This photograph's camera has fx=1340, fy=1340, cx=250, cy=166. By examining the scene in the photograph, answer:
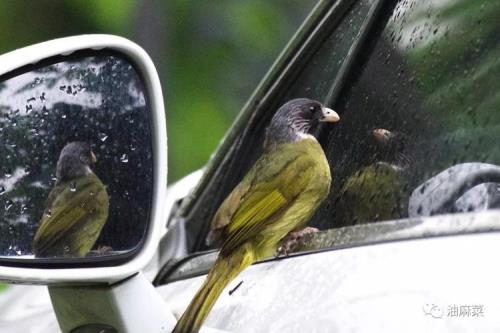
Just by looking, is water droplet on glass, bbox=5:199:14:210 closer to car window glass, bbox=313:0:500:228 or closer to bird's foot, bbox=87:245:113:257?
bird's foot, bbox=87:245:113:257

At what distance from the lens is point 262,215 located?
204 centimetres

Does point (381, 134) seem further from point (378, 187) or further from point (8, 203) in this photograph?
point (8, 203)

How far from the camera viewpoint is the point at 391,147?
1.97m

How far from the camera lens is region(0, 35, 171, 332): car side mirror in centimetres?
214

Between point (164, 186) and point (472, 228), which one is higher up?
point (164, 186)

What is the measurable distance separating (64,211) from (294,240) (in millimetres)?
406

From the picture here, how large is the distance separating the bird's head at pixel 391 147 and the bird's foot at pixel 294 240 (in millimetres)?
152

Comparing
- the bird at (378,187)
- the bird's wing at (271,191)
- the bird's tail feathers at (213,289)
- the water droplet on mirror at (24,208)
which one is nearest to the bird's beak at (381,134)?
the bird at (378,187)

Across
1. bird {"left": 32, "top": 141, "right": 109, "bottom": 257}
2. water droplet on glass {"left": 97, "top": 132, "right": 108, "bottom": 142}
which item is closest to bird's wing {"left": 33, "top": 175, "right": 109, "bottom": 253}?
bird {"left": 32, "top": 141, "right": 109, "bottom": 257}

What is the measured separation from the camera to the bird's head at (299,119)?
82.9 inches

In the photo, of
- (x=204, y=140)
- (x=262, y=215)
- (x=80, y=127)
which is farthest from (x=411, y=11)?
(x=204, y=140)

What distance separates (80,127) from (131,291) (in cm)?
32

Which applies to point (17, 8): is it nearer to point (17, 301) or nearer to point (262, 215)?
point (17, 301)

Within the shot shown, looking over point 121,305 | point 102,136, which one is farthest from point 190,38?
point 121,305
